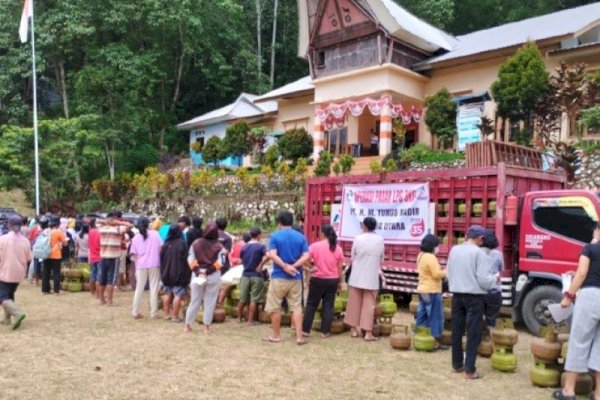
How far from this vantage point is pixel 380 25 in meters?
23.2

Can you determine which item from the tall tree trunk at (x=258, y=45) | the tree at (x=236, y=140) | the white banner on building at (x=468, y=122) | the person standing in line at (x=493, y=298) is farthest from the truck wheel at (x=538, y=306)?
the tall tree trunk at (x=258, y=45)

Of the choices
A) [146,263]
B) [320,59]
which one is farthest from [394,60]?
[146,263]

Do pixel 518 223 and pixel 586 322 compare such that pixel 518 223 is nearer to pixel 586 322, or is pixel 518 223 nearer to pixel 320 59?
pixel 586 322

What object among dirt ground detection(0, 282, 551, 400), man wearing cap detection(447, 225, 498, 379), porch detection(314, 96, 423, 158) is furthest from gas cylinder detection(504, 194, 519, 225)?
porch detection(314, 96, 423, 158)

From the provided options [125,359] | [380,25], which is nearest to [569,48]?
[380,25]

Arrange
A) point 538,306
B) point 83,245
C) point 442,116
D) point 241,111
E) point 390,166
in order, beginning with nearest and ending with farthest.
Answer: point 538,306 < point 83,245 < point 390,166 < point 442,116 < point 241,111

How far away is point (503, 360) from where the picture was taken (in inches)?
253

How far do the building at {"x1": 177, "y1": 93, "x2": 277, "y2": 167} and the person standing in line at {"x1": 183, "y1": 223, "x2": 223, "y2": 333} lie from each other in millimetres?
21986

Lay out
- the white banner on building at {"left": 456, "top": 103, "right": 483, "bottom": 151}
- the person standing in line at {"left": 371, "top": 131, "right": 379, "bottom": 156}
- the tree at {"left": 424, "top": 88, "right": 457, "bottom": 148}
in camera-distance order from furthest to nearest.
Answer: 1. the person standing in line at {"left": 371, "top": 131, "right": 379, "bottom": 156}
2. the tree at {"left": 424, "top": 88, "right": 457, "bottom": 148}
3. the white banner on building at {"left": 456, "top": 103, "right": 483, "bottom": 151}

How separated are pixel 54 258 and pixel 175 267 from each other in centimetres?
448

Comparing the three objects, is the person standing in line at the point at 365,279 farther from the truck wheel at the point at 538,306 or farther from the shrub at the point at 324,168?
the shrub at the point at 324,168

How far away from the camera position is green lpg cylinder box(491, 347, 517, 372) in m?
6.40

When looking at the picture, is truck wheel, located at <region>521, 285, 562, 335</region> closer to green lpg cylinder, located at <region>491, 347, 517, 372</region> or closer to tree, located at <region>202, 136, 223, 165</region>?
green lpg cylinder, located at <region>491, 347, 517, 372</region>

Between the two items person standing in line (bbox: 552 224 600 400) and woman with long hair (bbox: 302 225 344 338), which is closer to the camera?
person standing in line (bbox: 552 224 600 400)
